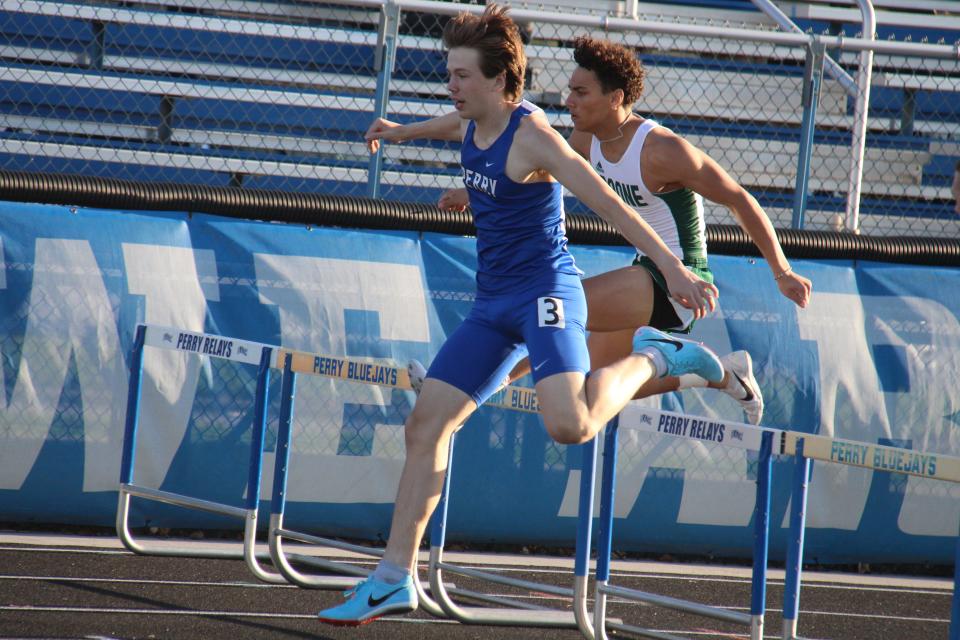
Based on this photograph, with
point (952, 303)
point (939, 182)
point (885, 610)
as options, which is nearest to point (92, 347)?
point (885, 610)

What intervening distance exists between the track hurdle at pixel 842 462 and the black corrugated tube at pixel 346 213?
348 centimetres

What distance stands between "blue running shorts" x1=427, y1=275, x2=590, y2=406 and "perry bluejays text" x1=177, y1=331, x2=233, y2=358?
1837 mm

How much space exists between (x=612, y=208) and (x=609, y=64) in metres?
0.99

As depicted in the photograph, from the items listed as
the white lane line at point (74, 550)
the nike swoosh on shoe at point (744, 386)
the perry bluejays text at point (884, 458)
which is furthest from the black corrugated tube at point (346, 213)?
the perry bluejays text at point (884, 458)

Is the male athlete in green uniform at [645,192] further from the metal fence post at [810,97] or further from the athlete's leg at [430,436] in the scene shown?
the metal fence post at [810,97]

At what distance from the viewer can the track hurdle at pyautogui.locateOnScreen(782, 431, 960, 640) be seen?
3.65m

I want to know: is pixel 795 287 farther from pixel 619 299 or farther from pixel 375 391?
pixel 375 391

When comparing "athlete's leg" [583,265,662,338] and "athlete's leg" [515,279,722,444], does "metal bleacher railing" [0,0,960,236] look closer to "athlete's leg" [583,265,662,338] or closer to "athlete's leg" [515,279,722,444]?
"athlete's leg" [583,265,662,338]

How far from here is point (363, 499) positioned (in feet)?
23.1

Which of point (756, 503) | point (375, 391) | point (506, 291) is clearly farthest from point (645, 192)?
point (375, 391)

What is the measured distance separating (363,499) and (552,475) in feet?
3.70

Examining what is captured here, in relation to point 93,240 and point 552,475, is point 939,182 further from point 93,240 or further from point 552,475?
point 93,240

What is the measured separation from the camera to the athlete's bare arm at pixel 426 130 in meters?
4.55

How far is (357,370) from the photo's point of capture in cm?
524
